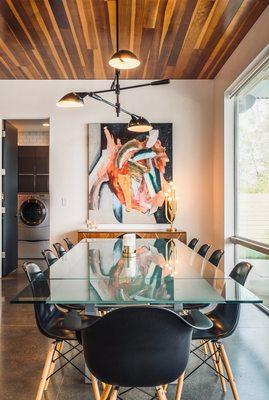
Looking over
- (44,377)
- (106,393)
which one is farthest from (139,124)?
(106,393)

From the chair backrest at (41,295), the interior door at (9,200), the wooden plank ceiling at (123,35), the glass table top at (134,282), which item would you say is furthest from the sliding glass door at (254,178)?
the interior door at (9,200)

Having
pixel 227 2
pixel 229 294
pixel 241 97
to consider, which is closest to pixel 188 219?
pixel 241 97

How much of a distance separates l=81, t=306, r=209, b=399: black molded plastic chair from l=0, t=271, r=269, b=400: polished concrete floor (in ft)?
2.78

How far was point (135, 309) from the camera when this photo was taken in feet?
4.61

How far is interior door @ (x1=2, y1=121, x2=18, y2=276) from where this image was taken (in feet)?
20.3

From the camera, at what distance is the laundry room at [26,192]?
6.48 meters

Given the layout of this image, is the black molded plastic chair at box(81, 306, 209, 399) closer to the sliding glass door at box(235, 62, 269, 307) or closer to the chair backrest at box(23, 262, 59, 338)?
the chair backrest at box(23, 262, 59, 338)

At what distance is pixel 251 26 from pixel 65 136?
10.3 feet

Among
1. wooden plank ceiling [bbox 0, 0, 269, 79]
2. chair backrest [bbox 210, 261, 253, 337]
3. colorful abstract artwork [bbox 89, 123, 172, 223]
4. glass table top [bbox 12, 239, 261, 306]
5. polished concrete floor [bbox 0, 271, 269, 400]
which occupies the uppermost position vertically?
wooden plank ceiling [bbox 0, 0, 269, 79]

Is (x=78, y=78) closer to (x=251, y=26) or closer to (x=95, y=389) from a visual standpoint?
(x=251, y=26)

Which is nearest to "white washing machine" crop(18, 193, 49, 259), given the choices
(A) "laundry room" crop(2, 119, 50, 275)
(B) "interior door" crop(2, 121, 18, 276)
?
(A) "laundry room" crop(2, 119, 50, 275)

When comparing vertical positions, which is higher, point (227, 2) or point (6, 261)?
point (227, 2)

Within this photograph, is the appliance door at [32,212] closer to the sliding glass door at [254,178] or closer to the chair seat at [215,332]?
the sliding glass door at [254,178]

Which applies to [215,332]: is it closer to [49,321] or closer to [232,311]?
[232,311]
